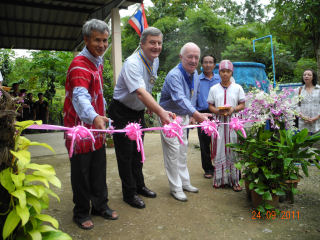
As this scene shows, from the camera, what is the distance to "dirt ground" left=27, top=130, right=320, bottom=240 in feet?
8.32

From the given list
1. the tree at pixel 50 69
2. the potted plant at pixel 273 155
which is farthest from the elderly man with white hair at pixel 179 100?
the tree at pixel 50 69

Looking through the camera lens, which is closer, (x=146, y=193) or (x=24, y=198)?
(x=24, y=198)

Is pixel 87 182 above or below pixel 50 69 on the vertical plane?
below

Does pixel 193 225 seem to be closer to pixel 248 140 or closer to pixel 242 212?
pixel 242 212

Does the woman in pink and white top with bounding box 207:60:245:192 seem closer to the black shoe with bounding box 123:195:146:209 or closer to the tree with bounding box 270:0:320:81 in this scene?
the black shoe with bounding box 123:195:146:209

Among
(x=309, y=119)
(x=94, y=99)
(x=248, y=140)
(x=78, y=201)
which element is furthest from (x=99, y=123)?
(x=309, y=119)

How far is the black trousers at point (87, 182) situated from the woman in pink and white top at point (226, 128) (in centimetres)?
171

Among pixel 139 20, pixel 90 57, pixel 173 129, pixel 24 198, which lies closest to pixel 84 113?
pixel 90 57

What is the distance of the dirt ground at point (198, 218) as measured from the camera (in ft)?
8.32

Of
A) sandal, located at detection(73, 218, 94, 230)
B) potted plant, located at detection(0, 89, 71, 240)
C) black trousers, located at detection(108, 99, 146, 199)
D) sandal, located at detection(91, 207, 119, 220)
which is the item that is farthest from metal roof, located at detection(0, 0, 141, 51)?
potted plant, located at detection(0, 89, 71, 240)

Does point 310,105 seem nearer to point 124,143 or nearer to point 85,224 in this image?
point 124,143

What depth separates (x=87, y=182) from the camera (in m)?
2.64

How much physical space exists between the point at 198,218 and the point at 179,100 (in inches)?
53.5

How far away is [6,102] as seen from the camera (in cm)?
158
